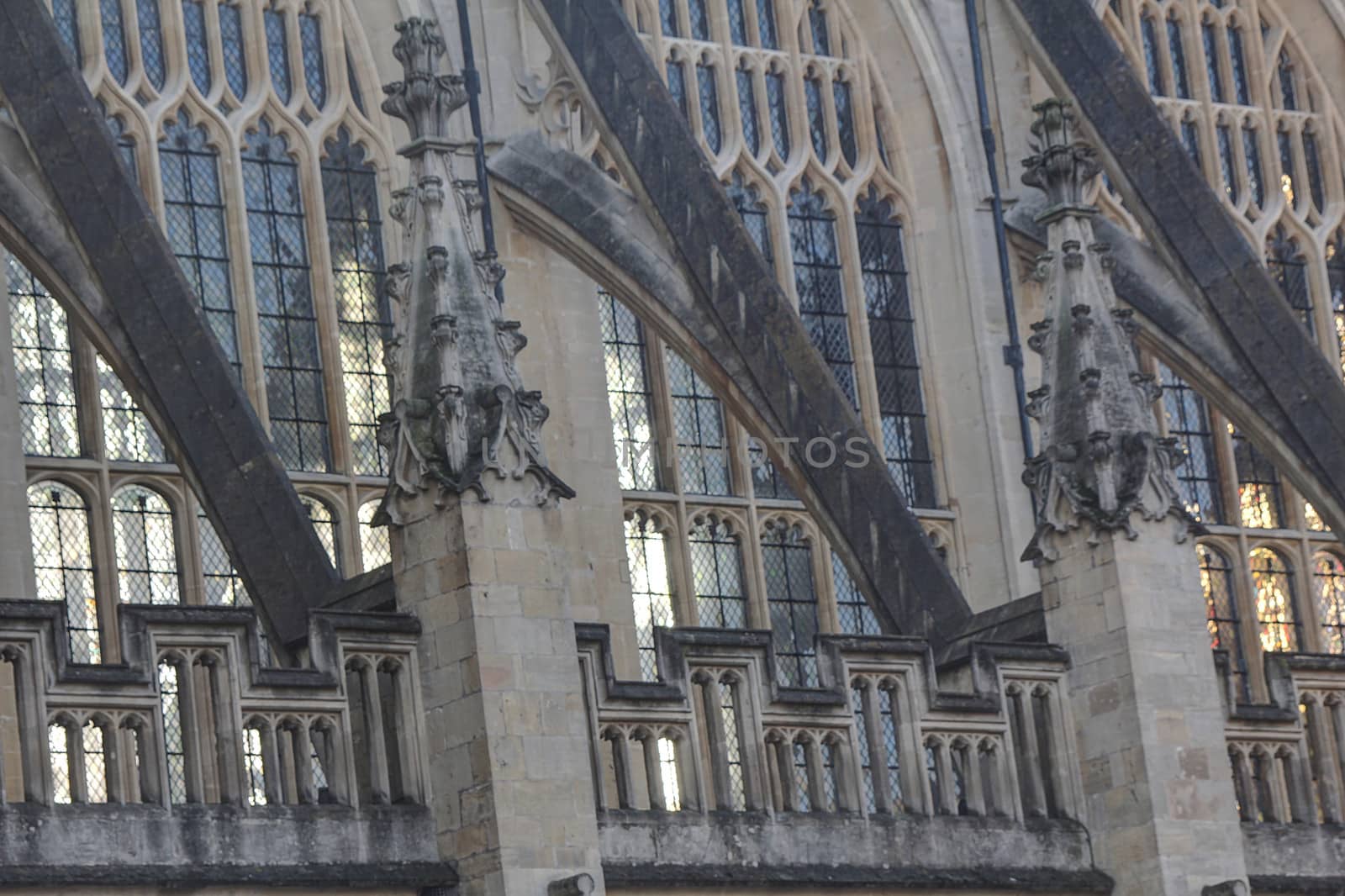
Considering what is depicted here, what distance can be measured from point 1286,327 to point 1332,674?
2888 millimetres

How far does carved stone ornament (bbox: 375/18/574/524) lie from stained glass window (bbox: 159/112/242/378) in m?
5.33

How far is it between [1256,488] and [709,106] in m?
4.85

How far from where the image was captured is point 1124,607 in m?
18.3

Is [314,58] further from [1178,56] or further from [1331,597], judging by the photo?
[1331,597]

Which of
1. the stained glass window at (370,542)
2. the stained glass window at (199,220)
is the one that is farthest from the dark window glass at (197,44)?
the stained glass window at (370,542)

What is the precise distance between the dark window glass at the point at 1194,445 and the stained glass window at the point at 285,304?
21.4 ft

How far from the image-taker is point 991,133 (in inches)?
985

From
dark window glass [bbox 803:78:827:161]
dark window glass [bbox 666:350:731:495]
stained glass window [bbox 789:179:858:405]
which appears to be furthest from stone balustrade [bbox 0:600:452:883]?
dark window glass [bbox 803:78:827:161]

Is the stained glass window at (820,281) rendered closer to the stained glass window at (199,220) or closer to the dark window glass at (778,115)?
the dark window glass at (778,115)

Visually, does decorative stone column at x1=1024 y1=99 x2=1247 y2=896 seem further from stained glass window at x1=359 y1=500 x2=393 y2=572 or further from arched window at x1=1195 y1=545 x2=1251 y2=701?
arched window at x1=1195 y1=545 x2=1251 y2=701

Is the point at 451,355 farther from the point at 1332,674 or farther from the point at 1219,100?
the point at 1219,100

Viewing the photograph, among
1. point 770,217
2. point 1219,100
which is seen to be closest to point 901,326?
point 770,217

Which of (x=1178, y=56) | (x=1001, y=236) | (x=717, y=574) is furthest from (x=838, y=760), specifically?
(x=1178, y=56)

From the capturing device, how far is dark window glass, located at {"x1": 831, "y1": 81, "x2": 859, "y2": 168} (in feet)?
82.6
